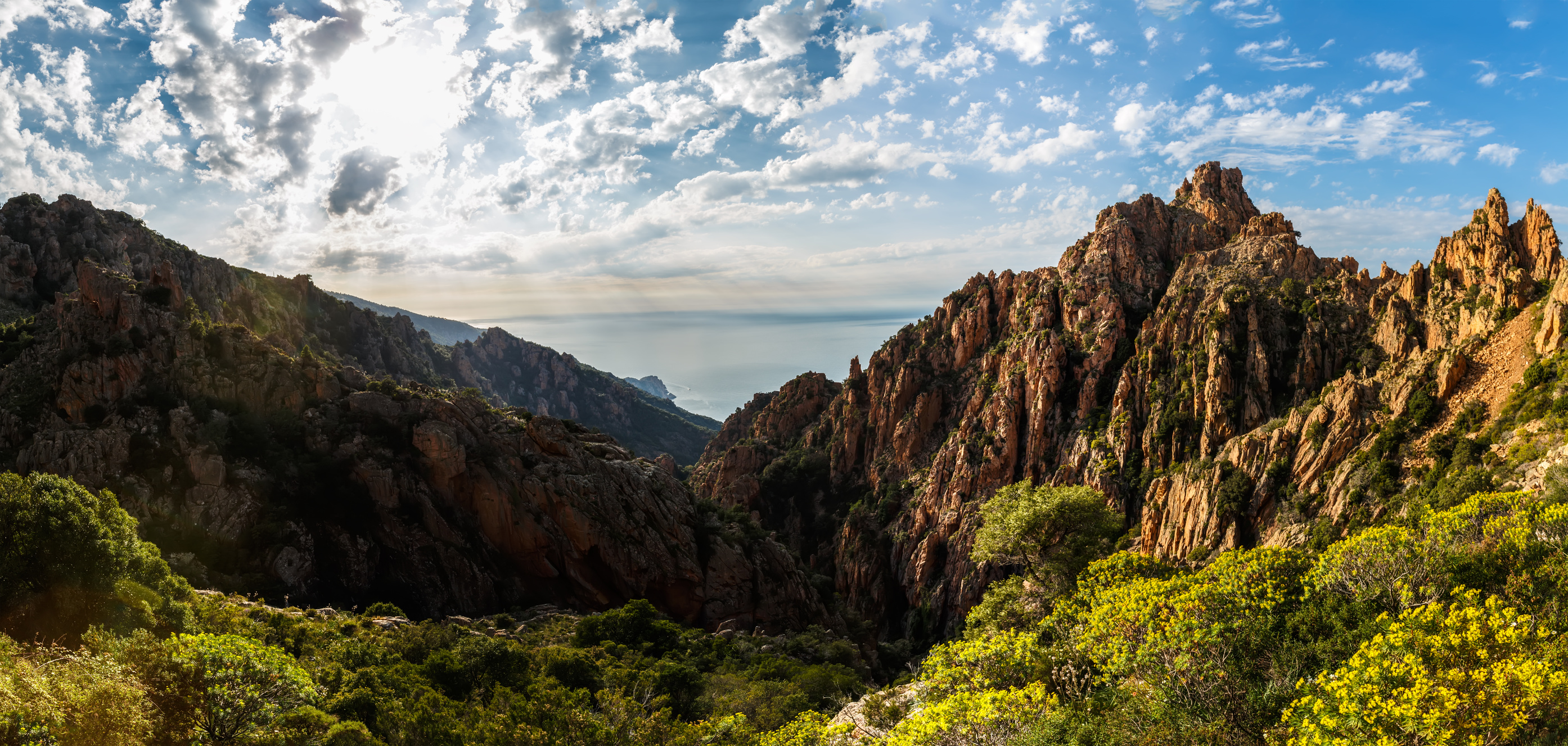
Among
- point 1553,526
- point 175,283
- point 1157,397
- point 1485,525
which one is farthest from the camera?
point 1157,397

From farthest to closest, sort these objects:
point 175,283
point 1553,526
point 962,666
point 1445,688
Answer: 1. point 175,283
2. point 962,666
3. point 1553,526
4. point 1445,688

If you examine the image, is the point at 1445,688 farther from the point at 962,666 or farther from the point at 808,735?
the point at 808,735

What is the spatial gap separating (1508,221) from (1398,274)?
46.9ft

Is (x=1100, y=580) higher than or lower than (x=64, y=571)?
lower

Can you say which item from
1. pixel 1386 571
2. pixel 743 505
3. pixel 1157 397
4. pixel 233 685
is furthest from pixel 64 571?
pixel 1157 397

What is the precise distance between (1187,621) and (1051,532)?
→ 28141 mm

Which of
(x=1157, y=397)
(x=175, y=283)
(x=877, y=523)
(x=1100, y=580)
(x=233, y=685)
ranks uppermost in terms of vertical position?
(x=175, y=283)

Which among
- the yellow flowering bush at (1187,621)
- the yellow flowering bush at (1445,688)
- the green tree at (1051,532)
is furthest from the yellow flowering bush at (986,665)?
the green tree at (1051,532)

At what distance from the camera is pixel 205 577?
2141 inches

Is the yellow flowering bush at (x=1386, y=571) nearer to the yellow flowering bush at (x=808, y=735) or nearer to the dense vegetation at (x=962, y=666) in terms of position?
the dense vegetation at (x=962, y=666)

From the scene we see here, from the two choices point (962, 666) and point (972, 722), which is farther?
point (962, 666)

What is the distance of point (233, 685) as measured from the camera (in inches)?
920

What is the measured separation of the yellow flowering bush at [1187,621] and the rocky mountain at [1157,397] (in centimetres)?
4070

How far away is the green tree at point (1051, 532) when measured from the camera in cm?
5134
